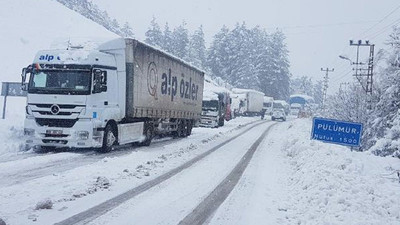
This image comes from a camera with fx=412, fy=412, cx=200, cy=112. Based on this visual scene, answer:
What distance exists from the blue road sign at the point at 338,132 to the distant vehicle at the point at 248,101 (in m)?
46.7

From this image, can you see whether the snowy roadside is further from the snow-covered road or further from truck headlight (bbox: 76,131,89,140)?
truck headlight (bbox: 76,131,89,140)

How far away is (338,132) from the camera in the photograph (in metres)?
12.0

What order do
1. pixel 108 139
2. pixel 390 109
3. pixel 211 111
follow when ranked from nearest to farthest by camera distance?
pixel 108 139
pixel 390 109
pixel 211 111

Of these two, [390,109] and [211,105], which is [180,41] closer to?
[211,105]

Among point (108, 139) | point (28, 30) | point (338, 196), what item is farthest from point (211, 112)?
point (28, 30)

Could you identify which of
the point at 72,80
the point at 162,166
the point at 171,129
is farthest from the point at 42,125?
the point at 171,129

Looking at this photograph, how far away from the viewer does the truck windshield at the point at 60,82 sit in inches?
560

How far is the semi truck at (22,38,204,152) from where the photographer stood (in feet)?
46.3

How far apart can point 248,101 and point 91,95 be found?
4979 centimetres

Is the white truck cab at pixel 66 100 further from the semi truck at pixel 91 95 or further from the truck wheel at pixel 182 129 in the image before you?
the truck wheel at pixel 182 129

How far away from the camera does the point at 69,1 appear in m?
102

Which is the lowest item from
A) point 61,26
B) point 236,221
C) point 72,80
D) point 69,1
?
point 236,221

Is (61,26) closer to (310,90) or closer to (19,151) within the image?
(19,151)

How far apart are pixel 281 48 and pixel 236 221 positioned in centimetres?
9259
